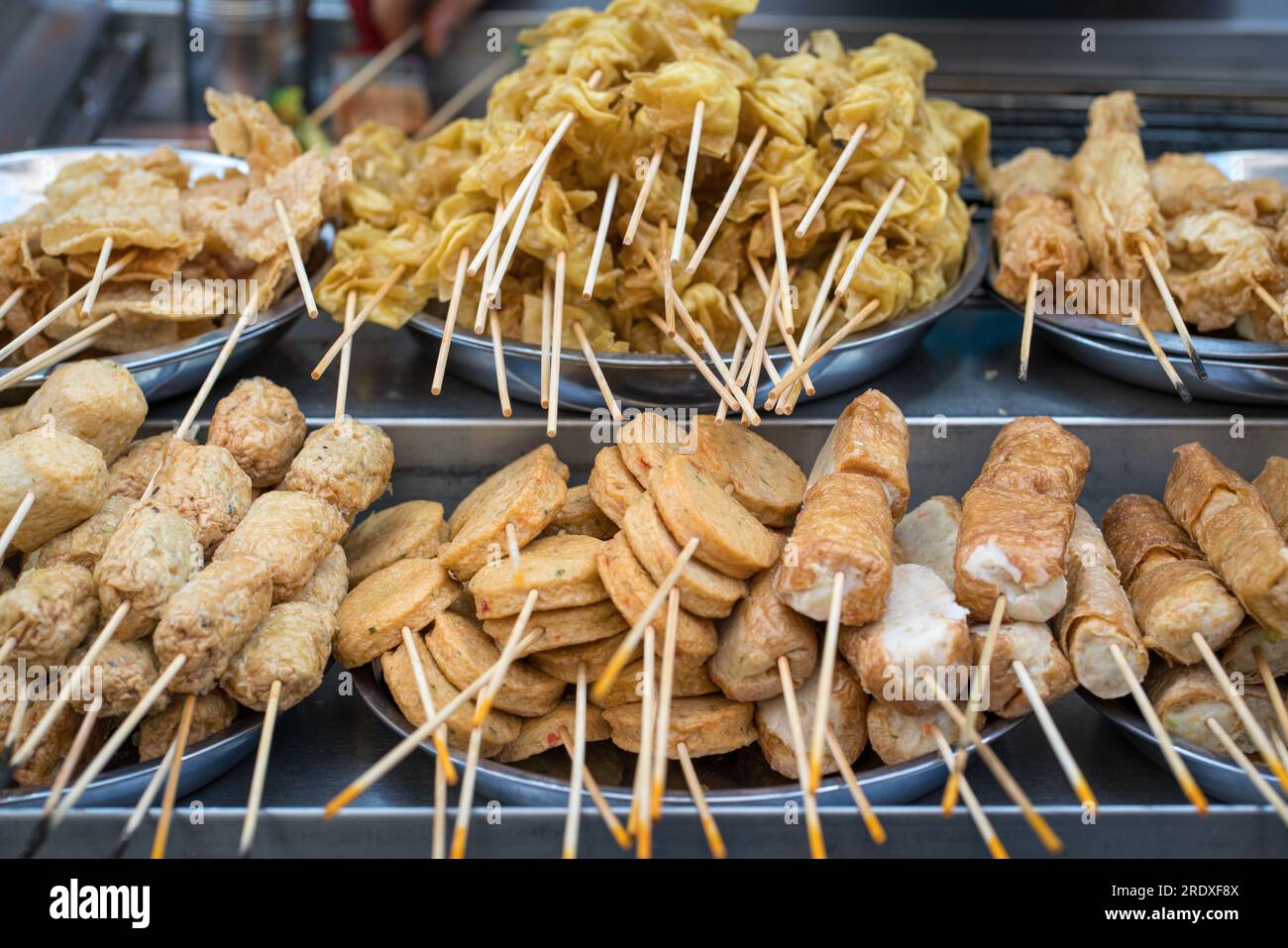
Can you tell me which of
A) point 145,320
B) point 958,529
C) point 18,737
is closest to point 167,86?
point 145,320

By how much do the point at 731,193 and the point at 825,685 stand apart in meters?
1.31

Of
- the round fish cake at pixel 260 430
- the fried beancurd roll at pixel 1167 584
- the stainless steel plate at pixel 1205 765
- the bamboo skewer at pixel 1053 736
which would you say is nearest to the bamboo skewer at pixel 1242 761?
the stainless steel plate at pixel 1205 765

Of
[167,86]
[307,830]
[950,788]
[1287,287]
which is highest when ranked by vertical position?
[167,86]

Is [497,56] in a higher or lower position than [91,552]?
higher

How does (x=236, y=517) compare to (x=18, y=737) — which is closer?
(x=18, y=737)

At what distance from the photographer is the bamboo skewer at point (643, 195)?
2547 mm

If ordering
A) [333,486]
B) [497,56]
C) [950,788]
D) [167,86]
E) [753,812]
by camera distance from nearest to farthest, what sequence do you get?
1. [950,788]
2. [753,812]
3. [333,486]
4. [497,56]
5. [167,86]

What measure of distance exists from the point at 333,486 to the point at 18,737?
0.75 meters

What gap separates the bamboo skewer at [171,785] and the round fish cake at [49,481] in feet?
1.49

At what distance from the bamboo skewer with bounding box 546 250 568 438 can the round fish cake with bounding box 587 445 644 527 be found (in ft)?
0.42

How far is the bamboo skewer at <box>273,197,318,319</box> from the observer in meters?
2.66

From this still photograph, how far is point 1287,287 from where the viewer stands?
2863 mm

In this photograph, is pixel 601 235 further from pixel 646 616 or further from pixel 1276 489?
pixel 1276 489
